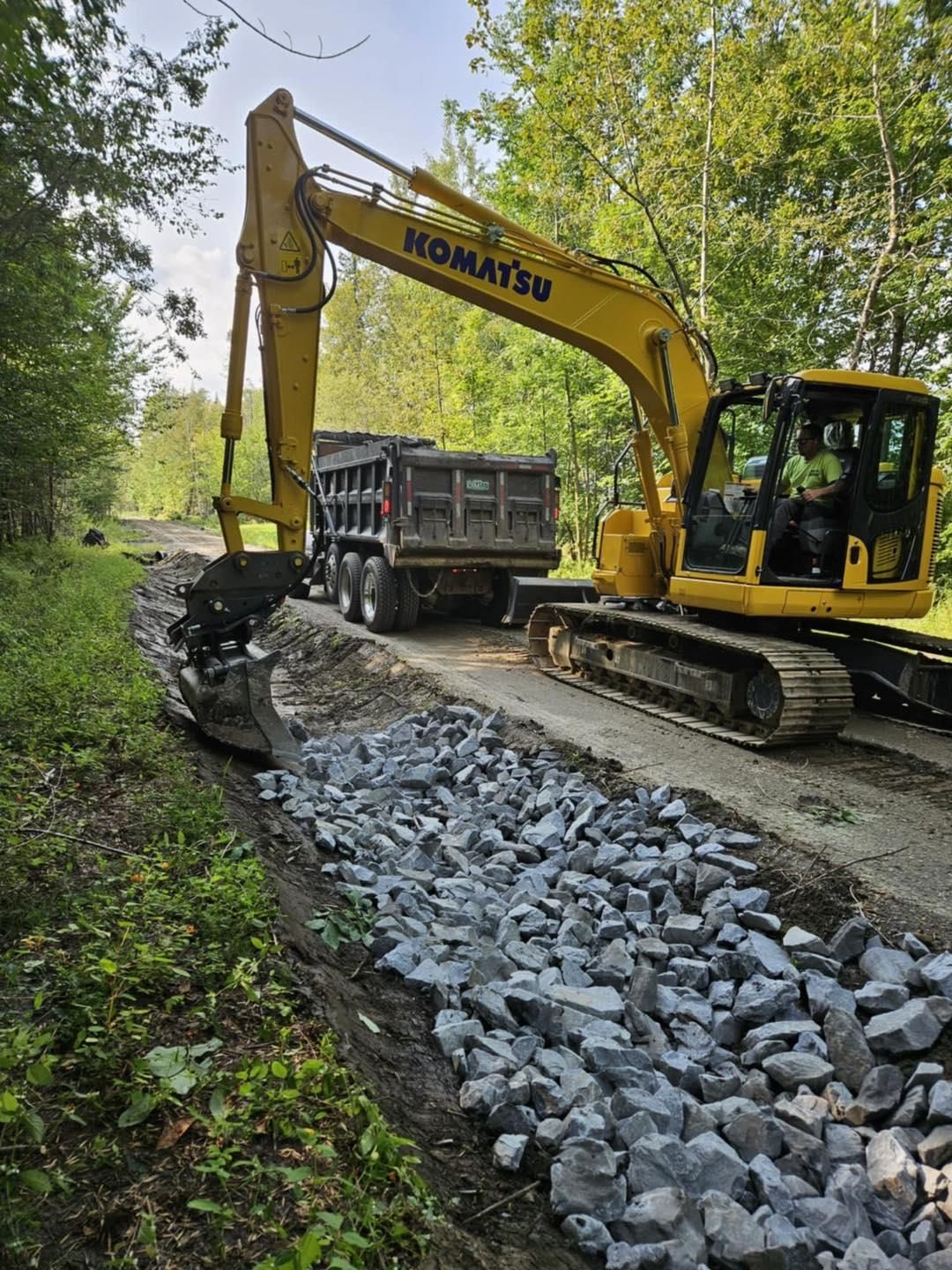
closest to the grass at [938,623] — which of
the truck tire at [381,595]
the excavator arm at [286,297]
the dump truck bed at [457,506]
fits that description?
the dump truck bed at [457,506]

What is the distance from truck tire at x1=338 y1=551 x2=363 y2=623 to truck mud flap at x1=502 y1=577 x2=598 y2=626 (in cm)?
251

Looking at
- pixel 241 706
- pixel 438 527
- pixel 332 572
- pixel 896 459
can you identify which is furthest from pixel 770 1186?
pixel 332 572

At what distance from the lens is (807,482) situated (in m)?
6.03

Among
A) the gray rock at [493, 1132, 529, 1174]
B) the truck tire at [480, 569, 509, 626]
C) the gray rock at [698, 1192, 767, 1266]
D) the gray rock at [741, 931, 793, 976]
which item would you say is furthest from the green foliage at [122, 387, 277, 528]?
the gray rock at [698, 1192, 767, 1266]

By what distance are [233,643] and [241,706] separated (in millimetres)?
492

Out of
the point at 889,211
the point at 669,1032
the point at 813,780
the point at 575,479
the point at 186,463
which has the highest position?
the point at 889,211

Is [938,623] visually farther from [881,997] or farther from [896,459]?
[881,997]

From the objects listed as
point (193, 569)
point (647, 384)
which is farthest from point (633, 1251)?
→ point (193, 569)

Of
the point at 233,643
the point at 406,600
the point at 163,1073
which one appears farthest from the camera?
the point at 406,600

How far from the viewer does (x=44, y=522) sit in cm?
2039

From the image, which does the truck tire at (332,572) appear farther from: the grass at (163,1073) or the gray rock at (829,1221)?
the gray rock at (829,1221)

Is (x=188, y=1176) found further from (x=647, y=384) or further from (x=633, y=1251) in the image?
(x=647, y=384)

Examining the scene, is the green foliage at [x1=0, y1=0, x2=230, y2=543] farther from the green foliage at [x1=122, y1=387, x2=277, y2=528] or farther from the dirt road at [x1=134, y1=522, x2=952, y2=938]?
the green foliage at [x1=122, y1=387, x2=277, y2=528]

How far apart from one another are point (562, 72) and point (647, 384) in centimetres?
818
